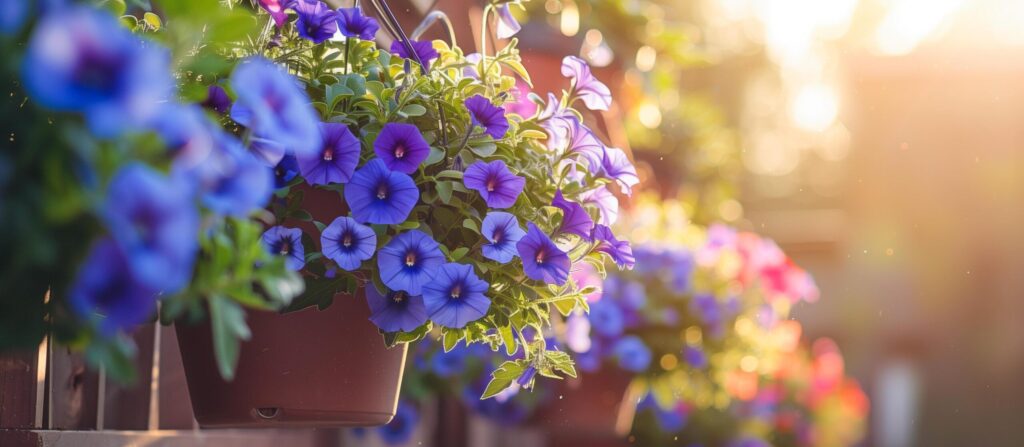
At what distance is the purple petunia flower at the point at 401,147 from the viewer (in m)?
0.74

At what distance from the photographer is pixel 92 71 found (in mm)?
365

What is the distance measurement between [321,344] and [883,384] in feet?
32.1

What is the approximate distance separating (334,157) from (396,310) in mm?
136

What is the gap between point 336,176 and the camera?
0.71 m

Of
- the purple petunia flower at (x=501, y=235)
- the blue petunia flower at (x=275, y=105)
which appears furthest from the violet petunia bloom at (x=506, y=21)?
the blue petunia flower at (x=275, y=105)

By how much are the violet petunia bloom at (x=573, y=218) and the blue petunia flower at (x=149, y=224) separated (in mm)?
484

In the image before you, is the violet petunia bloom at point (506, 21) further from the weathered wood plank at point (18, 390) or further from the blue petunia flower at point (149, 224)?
the blue petunia flower at point (149, 224)

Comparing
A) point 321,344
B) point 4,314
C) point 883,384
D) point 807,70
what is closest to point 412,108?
point 321,344

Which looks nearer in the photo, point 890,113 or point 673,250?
point 673,250

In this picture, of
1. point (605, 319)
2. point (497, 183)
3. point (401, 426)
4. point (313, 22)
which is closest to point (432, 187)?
point (497, 183)

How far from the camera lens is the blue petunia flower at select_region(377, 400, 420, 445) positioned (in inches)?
76.2

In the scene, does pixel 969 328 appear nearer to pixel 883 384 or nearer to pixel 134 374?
pixel 883 384

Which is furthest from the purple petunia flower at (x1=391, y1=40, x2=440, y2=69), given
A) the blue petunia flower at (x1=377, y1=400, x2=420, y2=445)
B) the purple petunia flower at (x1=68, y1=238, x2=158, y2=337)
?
the blue petunia flower at (x1=377, y1=400, x2=420, y2=445)

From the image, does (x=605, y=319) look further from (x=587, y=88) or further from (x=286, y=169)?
(x=286, y=169)
